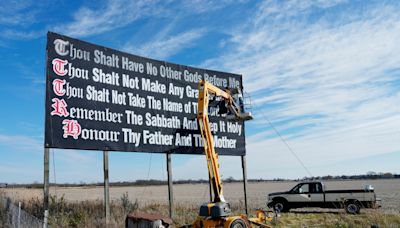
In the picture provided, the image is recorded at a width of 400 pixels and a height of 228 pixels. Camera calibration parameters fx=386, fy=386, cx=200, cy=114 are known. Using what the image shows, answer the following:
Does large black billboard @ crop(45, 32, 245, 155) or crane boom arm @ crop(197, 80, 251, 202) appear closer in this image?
large black billboard @ crop(45, 32, 245, 155)

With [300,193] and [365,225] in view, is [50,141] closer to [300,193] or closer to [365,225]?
[365,225]

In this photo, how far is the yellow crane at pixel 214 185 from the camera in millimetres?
10492

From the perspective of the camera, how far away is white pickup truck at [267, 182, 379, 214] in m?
20.1

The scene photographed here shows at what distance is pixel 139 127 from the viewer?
12914 mm

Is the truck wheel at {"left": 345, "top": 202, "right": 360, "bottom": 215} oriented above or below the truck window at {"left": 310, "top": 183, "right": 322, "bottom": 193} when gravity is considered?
below

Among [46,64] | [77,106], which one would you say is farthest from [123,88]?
[46,64]

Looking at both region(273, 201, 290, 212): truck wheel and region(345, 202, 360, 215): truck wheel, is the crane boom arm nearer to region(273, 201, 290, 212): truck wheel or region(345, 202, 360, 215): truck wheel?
region(345, 202, 360, 215): truck wheel

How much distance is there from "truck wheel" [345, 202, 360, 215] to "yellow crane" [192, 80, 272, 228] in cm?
935

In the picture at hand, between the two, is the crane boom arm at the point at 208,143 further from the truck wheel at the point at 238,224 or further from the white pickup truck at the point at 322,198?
the white pickup truck at the point at 322,198

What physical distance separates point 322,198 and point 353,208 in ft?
5.48

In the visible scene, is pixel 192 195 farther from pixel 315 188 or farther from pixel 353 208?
pixel 353 208

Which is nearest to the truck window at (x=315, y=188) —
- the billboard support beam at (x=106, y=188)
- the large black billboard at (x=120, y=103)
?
the large black billboard at (x=120, y=103)

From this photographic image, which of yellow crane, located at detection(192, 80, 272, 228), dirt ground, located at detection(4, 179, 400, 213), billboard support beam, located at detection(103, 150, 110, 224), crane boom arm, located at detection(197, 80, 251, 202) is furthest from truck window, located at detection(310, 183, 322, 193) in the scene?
billboard support beam, located at detection(103, 150, 110, 224)

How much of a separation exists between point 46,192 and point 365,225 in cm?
981
